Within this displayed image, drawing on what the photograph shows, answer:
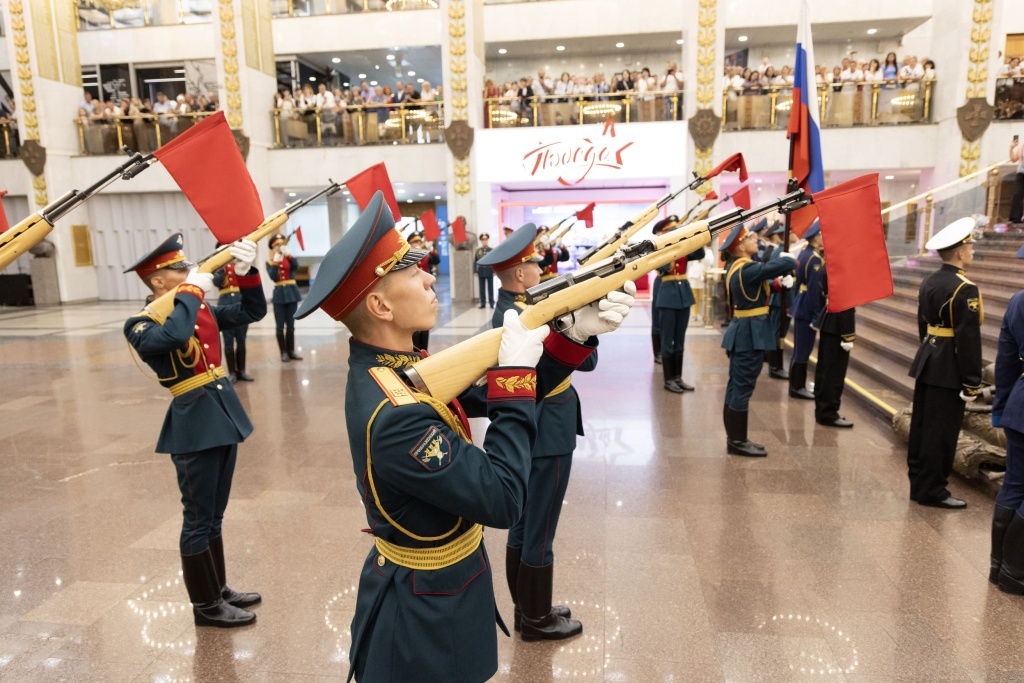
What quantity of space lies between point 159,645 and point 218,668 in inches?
14.5

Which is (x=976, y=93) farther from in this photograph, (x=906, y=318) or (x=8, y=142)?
(x=8, y=142)

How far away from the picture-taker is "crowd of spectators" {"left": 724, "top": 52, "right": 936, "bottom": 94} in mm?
13805

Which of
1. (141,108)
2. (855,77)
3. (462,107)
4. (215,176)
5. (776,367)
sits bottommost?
(776,367)

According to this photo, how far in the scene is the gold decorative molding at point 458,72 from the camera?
14703 mm

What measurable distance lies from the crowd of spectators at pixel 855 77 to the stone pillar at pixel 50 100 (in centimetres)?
1649

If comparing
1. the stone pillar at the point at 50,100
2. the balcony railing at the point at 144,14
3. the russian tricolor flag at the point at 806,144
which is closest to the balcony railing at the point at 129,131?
the stone pillar at the point at 50,100

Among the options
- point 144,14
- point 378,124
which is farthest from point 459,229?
point 144,14

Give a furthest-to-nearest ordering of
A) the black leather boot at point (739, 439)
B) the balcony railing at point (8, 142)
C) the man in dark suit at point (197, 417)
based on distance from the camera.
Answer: the balcony railing at point (8, 142)
the black leather boot at point (739, 439)
the man in dark suit at point (197, 417)

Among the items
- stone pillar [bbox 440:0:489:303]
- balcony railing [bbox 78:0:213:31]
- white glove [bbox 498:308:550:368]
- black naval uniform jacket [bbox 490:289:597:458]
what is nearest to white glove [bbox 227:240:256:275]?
black naval uniform jacket [bbox 490:289:597:458]

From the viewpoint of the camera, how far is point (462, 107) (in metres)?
15.0

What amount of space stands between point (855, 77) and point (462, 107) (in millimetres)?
8644

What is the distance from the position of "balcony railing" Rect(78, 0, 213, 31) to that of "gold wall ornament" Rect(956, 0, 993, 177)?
1857 cm

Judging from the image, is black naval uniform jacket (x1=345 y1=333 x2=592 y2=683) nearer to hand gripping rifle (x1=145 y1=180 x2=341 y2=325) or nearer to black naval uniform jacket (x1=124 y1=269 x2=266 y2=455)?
black naval uniform jacket (x1=124 y1=269 x2=266 y2=455)

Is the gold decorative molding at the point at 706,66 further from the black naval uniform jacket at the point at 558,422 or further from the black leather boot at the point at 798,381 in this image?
the black naval uniform jacket at the point at 558,422
